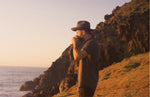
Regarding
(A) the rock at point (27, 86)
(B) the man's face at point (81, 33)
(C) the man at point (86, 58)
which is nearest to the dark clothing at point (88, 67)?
(C) the man at point (86, 58)

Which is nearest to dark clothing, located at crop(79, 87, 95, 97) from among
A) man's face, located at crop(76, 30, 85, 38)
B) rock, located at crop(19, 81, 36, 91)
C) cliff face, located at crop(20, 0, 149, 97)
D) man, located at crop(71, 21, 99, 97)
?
man, located at crop(71, 21, 99, 97)

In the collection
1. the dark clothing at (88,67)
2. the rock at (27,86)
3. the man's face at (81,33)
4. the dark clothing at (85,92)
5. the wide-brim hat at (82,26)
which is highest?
the wide-brim hat at (82,26)

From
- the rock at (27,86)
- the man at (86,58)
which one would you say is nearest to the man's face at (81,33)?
the man at (86,58)

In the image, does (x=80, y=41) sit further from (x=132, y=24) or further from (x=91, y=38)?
(x=132, y=24)

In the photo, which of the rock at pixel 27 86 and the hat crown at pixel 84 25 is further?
the rock at pixel 27 86

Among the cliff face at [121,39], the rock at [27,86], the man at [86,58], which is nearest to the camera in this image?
the man at [86,58]

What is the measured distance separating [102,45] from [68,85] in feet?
28.4

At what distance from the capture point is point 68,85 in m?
30.3

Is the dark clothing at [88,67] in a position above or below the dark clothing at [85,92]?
above

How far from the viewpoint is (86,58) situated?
3785 millimetres

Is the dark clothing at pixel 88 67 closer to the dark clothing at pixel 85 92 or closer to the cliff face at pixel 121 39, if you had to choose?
the dark clothing at pixel 85 92

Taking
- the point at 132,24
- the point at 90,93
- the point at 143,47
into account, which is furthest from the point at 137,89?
the point at 132,24

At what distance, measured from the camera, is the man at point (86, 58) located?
3699 millimetres

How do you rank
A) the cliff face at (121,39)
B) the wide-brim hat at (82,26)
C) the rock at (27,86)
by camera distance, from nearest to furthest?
1. the wide-brim hat at (82,26)
2. the cliff face at (121,39)
3. the rock at (27,86)
